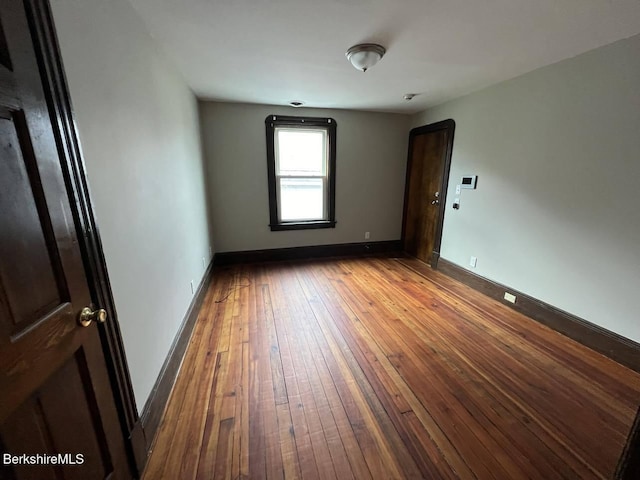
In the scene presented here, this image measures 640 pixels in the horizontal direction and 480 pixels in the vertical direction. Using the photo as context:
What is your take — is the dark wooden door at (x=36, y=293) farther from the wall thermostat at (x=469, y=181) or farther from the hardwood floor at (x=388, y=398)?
the wall thermostat at (x=469, y=181)

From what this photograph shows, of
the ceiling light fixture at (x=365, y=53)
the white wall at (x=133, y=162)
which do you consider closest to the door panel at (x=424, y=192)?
the ceiling light fixture at (x=365, y=53)

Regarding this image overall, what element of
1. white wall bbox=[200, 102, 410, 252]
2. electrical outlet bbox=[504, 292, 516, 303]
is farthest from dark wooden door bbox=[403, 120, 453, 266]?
electrical outlet bbox=[504, 292, 516, 303]

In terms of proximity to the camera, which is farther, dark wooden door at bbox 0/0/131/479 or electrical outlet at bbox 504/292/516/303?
electrical outlet at bbox 504/292/516/303

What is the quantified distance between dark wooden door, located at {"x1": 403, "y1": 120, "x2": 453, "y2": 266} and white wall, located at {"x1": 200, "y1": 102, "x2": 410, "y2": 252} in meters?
0.17

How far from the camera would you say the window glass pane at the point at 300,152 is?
3.98m

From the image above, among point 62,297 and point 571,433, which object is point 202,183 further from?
point 571,433

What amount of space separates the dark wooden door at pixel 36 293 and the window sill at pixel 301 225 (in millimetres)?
3209

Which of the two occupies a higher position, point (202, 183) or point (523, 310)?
point (202, 183)

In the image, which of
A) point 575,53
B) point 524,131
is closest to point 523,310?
point 524,131

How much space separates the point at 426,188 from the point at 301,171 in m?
2.03

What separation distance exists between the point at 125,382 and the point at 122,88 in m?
1.45

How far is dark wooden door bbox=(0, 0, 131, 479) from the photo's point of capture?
0.66 metres

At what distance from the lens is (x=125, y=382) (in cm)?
117

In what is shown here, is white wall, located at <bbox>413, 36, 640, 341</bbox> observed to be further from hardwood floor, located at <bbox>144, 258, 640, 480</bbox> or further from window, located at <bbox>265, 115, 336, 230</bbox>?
window, located at <bbox>265, 115, 336, 230</bbox>
